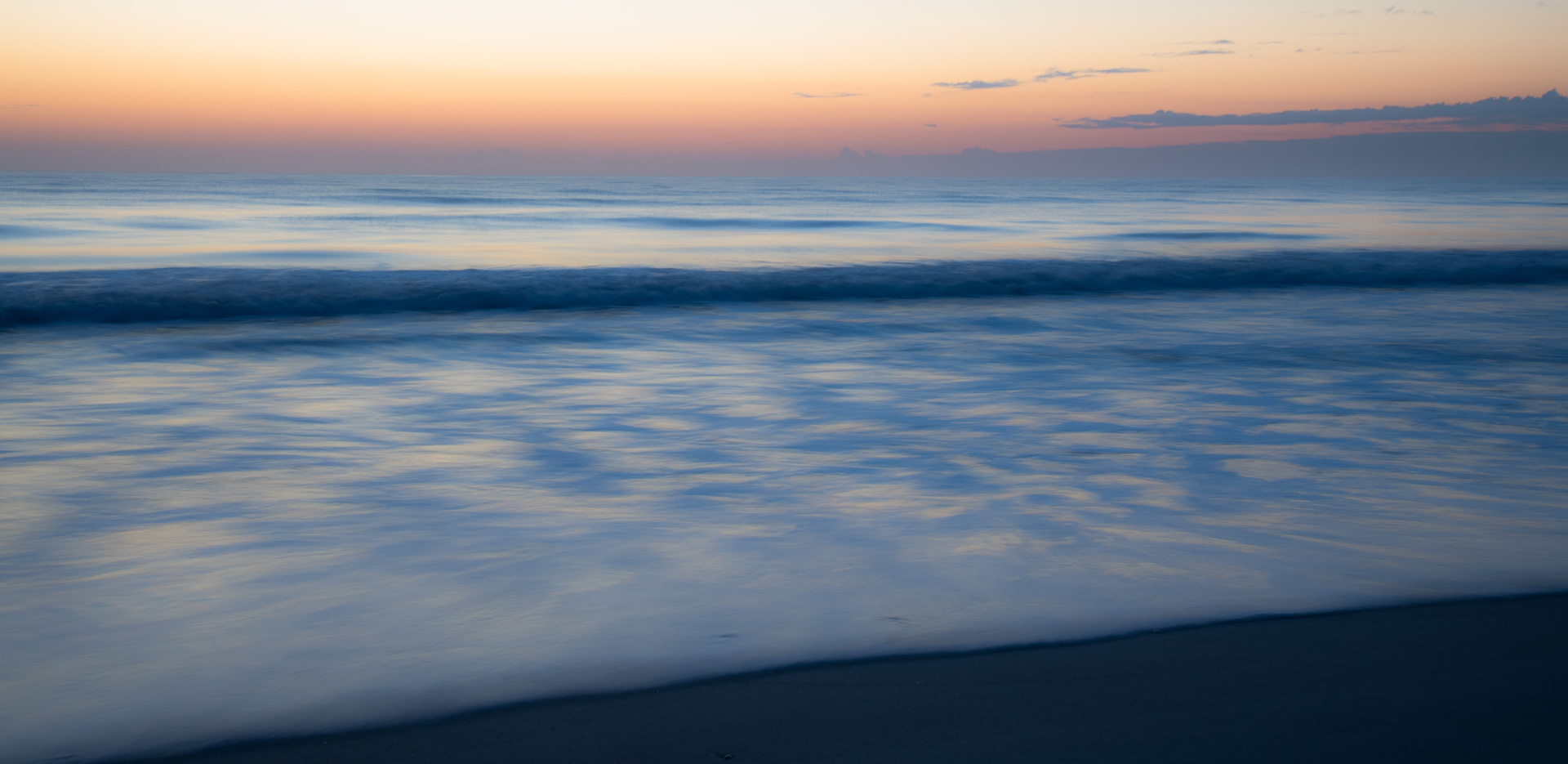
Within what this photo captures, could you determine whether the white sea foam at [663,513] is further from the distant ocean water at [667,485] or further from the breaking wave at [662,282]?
the breaking wave at [662,282]

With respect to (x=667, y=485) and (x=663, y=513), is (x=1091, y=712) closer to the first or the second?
(x=663, y=513)

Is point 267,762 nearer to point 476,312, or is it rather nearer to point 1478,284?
point 476,312

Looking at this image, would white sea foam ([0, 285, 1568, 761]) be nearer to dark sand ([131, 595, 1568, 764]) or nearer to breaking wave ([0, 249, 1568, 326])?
dark sand ([131, 595, 1568, 764])

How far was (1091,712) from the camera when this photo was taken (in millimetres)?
2037

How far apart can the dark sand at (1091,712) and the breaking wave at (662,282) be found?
9.17 metres

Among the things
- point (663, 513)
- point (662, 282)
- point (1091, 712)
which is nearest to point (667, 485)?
point (663, 513)

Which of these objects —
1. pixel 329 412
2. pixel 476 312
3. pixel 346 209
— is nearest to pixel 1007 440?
pixel 329 412

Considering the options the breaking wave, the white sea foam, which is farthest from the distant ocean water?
the breaking wave

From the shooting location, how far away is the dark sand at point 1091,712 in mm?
1884

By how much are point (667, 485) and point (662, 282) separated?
28.0 feet

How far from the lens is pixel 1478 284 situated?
13.7 meters

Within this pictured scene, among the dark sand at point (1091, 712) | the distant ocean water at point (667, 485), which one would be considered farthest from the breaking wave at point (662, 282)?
the dark sand at point (1091, 712)

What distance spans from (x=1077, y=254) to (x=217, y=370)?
13.2 metres

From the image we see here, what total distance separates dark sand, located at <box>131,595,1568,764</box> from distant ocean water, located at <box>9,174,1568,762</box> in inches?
4.9
